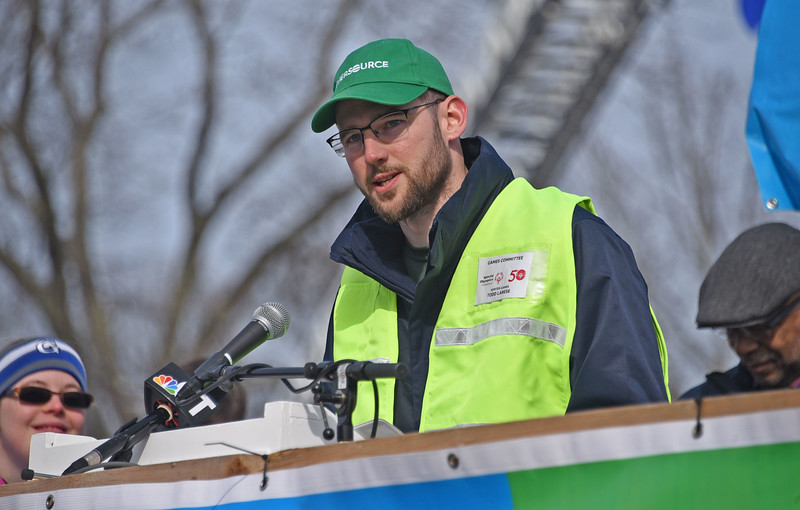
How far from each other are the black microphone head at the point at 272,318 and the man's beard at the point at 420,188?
57 cm

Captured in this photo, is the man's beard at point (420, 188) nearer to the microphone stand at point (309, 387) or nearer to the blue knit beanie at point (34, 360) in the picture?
the microphone stand at point (309, 387)

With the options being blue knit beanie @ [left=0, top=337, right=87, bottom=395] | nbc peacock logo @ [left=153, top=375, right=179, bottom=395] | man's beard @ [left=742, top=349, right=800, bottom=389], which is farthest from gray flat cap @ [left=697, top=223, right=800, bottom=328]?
blue knit beanie @ [left=0, top=337, right=87, bottom=395]

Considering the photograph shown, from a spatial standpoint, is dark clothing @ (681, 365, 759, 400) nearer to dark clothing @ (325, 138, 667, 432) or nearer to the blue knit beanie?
dark clothing @ (325, 138, 667, 432)

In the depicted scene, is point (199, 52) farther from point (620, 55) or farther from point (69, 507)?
point (69, 507)

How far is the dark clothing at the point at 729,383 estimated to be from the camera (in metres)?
3.53

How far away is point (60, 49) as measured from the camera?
13891 millimetres

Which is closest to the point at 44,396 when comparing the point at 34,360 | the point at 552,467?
the point at 34,360

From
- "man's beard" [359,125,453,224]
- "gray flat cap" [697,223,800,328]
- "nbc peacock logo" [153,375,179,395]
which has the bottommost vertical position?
"nbc peacock logo" [153,375,179,395]

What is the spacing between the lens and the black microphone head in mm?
3193

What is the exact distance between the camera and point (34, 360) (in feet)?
16.2

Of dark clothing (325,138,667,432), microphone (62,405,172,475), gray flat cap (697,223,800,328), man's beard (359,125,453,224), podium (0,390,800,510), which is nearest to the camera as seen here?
podium (0,390,800,510)

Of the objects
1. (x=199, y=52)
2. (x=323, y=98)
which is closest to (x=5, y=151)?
(x=199, y=52)

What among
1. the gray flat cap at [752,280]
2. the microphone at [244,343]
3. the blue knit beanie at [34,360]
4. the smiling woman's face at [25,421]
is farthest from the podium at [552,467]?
the blue knit beanie at [34,360]

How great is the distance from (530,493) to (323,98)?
42.5ft
